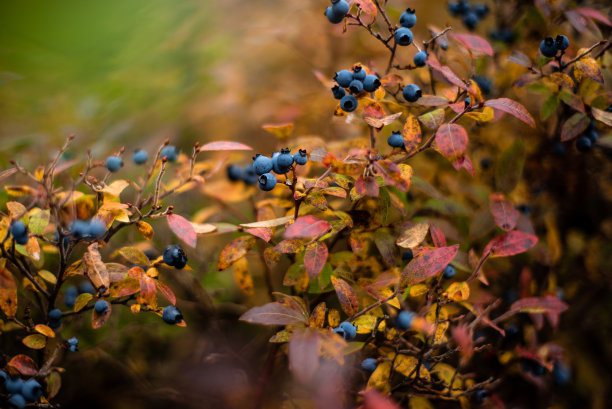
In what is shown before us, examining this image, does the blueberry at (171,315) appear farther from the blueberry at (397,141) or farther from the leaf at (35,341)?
the blueberry at (397,141)

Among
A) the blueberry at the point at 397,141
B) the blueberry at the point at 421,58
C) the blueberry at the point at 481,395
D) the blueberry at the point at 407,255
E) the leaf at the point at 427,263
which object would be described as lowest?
the blueberry at the point at 481,395

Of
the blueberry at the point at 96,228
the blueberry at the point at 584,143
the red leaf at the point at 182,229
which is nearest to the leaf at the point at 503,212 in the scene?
the blueberry at the point at 584,143

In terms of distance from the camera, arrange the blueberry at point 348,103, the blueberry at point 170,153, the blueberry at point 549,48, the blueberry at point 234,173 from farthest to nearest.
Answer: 1. the blueberry at point 234,173
2. the blueberry at point 170,153
3. the blueberry at point 549,48
4. the blueberry at point 348,103

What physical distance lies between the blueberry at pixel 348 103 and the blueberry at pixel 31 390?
2.29ft

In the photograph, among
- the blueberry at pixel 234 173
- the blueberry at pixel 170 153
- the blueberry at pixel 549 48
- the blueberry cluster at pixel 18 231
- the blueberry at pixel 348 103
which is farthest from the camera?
the blueberry at pixel 234 173

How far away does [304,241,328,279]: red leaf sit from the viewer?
27.8 inches

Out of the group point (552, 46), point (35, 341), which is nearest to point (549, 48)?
point (552, 46)

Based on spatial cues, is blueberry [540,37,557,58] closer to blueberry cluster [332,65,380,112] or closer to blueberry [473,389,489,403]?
blueberry cluster [332,65,380,112]

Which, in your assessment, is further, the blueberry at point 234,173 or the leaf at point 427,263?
the blueberry at point 234,173

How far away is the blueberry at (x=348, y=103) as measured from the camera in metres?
0.76

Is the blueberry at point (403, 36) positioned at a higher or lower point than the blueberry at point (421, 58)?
higher

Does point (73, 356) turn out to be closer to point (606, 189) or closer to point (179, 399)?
point (179, 399)

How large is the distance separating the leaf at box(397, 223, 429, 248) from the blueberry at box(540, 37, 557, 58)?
0.44 m

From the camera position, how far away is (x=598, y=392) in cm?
125
